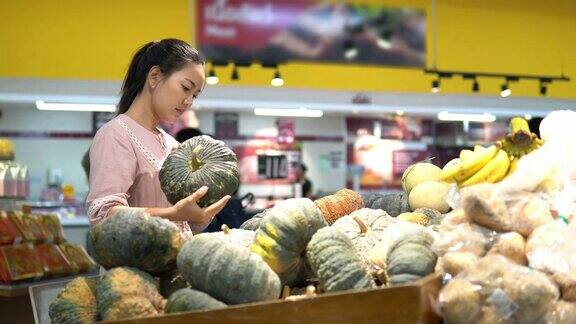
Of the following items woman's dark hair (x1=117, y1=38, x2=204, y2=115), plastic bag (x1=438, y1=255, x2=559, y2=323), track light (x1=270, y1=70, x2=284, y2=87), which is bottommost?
plastic bag (x1=438, y1=255, x2=559, y2=323)

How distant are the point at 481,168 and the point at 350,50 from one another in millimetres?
6726

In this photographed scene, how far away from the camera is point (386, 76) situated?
931cm

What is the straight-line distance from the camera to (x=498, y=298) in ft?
4.75

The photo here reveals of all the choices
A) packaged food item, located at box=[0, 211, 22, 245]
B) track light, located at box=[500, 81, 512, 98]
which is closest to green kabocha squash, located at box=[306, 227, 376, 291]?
packaged food item, located at box=[0, 211, 22, 245]

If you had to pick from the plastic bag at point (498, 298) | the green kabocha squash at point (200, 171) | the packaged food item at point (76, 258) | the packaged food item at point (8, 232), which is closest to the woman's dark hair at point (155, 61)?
the green kabocha squash at point (200, 171)

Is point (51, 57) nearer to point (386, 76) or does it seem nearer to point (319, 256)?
point (386, 76)

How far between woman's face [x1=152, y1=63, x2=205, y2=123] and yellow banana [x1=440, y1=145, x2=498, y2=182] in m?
0.97

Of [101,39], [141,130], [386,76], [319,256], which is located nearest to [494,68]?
[386,76]

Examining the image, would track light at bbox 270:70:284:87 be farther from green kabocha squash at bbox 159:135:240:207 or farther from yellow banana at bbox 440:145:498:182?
yellow banana at bbox 440:145:498:182

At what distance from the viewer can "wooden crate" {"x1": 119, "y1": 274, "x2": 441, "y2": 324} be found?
1.42m

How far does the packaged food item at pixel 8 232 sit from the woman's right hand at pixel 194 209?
9.45ft

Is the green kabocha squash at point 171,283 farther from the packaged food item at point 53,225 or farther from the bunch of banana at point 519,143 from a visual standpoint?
the packaged food item at point 53,225

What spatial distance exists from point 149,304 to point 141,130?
1.00 metres

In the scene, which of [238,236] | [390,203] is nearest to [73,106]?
[390,203]
